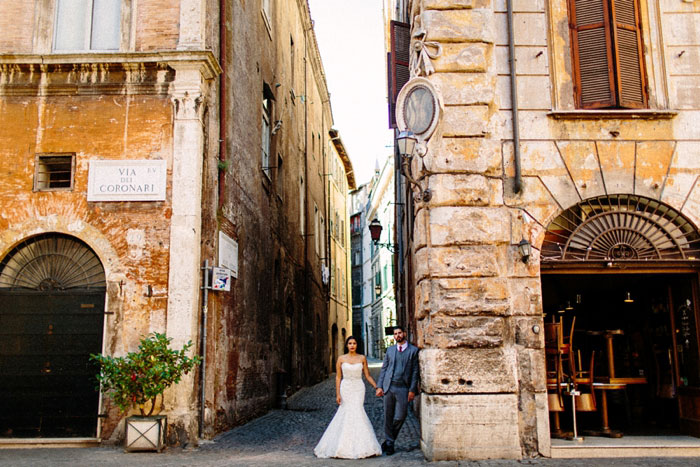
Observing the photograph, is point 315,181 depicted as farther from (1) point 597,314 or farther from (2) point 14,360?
(2) point 14,360

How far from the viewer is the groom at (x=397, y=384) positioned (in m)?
9.18

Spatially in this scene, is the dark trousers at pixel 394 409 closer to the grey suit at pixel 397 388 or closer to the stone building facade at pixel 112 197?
the grey suit at pixel 397 388

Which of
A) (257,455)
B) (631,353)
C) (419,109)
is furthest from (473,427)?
(631,353)

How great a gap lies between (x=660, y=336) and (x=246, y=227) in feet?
25.0

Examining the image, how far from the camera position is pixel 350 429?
30.2 ft

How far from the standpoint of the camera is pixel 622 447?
8.30 meters

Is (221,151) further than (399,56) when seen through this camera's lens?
No

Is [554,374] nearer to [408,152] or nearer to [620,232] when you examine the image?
[620,232]

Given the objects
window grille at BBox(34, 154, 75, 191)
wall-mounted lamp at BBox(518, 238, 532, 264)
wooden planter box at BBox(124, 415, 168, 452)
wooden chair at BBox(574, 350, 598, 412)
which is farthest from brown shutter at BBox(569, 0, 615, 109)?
window grille at BBox(34, 154, 75, 191)

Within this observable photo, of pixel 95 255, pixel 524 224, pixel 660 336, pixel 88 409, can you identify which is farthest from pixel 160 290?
pixel 660 336

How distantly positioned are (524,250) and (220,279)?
4767 millimetres

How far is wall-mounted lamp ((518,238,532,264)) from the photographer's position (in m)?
8.56

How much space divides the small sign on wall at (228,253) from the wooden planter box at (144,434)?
114 inches

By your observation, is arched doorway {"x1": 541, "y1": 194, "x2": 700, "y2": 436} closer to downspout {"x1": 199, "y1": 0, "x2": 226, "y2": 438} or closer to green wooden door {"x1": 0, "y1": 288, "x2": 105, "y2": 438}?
downspout {"x1": 199, "y1": 0, "x2": 226, "y2": 438}
